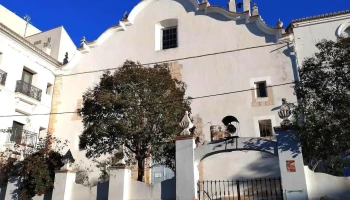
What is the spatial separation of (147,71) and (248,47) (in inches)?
280

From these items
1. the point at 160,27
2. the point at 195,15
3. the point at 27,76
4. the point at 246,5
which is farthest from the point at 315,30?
the point at 27,76

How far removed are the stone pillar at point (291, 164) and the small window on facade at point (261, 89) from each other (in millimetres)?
7163

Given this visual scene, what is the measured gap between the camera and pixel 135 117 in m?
13.5

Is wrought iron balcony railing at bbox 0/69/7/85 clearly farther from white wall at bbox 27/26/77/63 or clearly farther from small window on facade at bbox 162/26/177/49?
small window on facade at bbox 162/26/177/49

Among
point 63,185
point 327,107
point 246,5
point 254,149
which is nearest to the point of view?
point 327,107

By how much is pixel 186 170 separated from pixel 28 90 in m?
12.3

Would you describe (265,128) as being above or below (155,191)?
above

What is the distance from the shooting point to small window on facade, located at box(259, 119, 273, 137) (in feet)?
57.2

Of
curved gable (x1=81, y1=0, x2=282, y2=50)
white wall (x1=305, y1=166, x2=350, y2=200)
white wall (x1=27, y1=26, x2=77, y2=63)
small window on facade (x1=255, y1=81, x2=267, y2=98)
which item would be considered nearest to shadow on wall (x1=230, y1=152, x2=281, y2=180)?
small window on facade (x1=255, y1=81, x2=267, y2=98)

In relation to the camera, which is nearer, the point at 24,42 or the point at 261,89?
the point at 261,89

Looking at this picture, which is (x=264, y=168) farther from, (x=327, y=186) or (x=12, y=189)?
(x=12, y=189)

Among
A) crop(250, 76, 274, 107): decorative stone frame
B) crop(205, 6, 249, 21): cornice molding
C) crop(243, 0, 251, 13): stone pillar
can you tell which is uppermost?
crop(243, 0, 251, 13): stone pillar

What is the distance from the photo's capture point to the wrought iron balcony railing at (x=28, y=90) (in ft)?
63.8

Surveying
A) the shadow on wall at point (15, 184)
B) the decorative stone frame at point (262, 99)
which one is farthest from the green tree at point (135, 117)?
the decorative stone frame at point (262, 99)
